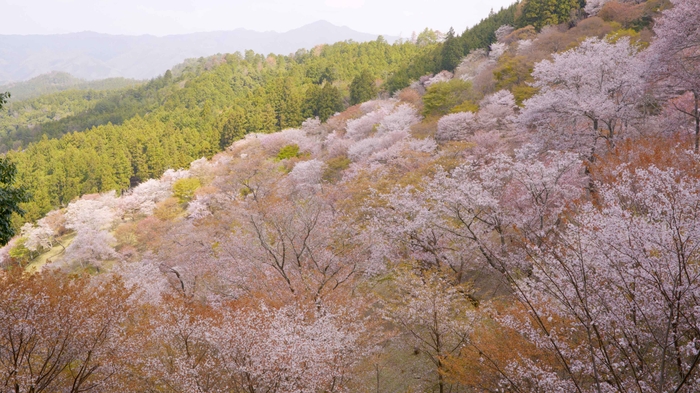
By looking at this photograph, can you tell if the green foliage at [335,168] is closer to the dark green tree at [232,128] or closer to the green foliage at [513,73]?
the green foliage at [513,73]

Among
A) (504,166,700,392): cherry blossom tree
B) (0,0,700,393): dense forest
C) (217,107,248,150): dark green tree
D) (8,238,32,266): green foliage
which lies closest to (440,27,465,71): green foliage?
(0,0,700,393): dense forest

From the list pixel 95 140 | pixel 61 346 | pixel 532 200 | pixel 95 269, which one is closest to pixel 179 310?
pixel 61 346

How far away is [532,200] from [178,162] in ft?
153

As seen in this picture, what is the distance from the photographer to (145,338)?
32.9ft

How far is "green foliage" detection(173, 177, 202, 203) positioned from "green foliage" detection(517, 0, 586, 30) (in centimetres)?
3695

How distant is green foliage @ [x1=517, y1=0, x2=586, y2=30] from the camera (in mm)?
34822

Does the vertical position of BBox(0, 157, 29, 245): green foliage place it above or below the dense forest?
above

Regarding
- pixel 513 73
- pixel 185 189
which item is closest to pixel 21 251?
pixel 185 189

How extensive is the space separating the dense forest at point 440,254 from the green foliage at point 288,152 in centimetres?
21

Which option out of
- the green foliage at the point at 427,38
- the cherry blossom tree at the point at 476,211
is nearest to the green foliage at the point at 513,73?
the cherry blossom tree at the point at 476,211

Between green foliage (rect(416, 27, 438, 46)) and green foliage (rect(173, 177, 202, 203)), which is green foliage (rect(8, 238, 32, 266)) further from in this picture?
green foliage (rect(416, 27, 438, 46))

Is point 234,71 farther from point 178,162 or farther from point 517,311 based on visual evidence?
point 517,311

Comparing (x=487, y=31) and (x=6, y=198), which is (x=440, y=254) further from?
(x=487, y=31)

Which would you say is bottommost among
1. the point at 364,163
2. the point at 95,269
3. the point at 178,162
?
the point at 95,269
